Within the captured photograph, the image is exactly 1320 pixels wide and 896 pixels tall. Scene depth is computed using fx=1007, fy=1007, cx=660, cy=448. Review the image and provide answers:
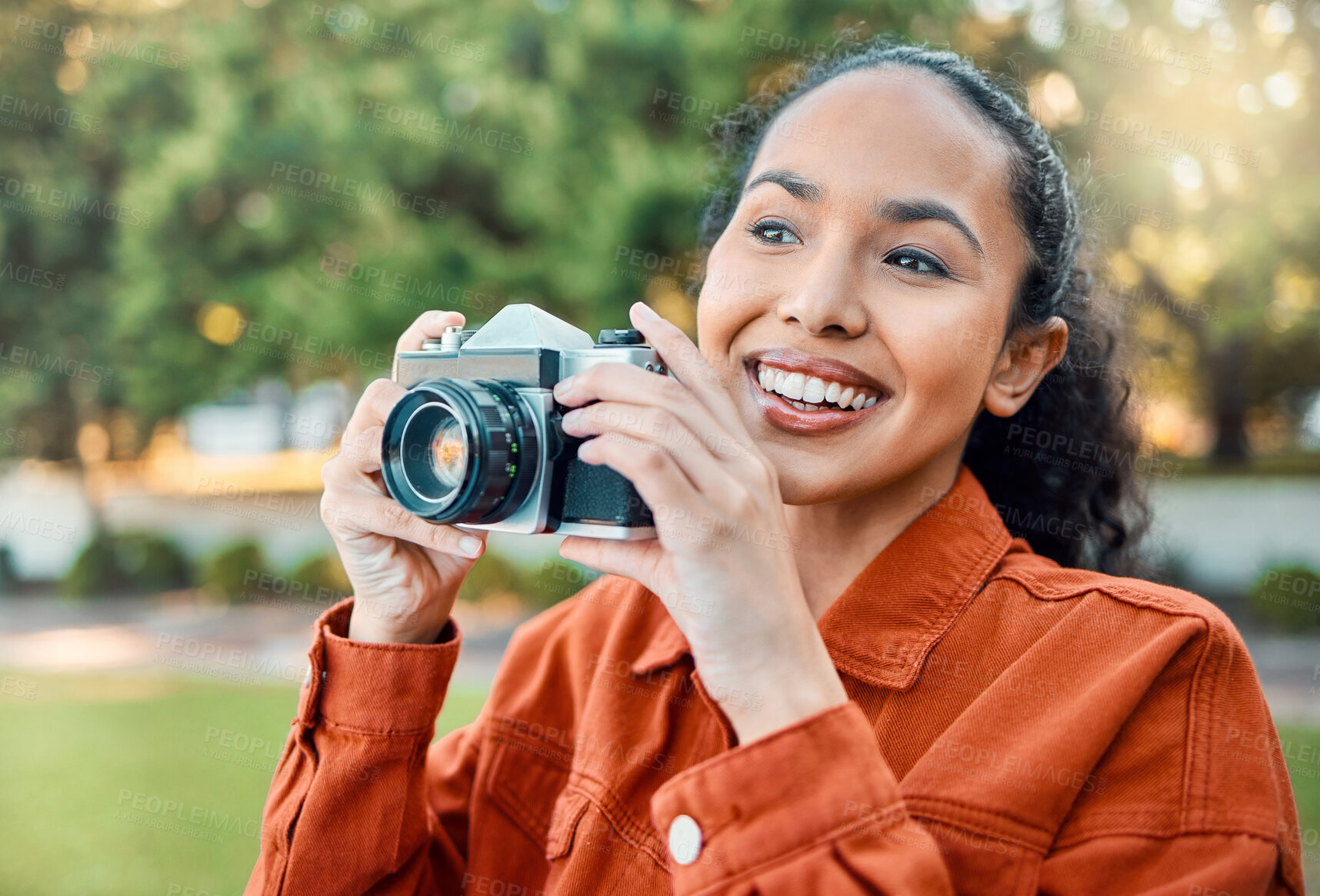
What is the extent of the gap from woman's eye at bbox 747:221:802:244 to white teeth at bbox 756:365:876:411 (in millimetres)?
206

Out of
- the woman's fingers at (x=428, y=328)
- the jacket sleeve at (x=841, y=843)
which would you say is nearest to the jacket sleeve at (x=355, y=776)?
the woman's fingers at (x=428, y=328)

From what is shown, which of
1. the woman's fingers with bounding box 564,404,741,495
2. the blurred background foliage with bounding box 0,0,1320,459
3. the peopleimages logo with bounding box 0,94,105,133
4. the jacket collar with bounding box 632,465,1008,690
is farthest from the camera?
the peopleimages logo with bounding box 0,94,105,133

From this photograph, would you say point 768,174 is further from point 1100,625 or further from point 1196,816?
point 1196,816

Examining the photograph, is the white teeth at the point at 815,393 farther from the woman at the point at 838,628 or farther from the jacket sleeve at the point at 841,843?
the jacket sleeve at the point at 841,843

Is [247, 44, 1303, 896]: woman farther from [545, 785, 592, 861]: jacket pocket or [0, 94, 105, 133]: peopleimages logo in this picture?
Result: [0, 94, 105, 133]: peopleimages logo

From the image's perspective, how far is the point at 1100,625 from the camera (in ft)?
4.23

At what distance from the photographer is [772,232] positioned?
152cm

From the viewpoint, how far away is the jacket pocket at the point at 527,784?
160 centimetres

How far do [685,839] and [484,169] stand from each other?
22.8 ft

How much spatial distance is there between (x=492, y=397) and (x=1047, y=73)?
6300 millimetres

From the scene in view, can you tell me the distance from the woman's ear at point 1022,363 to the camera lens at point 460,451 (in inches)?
28.6

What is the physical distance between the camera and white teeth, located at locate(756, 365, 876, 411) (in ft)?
4.62

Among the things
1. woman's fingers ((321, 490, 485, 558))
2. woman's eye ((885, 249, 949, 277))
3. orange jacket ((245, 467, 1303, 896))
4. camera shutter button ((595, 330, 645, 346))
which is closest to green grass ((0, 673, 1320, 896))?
orange jacket ((245, 467, 1303, 896))

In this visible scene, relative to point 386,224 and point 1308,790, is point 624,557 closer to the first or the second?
point 1308,790
